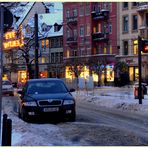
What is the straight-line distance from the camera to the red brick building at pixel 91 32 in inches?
2982

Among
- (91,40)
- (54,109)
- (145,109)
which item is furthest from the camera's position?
(91,40)

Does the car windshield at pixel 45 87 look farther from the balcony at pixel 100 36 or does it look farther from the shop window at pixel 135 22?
the balcony at pixel 100 36

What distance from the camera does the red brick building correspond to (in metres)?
75.8

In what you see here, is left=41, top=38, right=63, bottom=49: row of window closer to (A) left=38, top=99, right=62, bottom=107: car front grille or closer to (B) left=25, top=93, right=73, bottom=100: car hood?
(B) left=25, top=93, right=73, bottom=100: car hood

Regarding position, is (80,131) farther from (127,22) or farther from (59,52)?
(59,52)

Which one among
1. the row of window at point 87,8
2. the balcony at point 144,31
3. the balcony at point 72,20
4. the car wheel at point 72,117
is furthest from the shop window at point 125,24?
the car wheel at point 72,117

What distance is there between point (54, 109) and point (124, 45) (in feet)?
186

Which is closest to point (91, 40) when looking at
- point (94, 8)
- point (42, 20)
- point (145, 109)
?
point (94, 8)

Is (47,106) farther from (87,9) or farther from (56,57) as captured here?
(56,57)

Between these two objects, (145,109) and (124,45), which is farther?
(124,45)

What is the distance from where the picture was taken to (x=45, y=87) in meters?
19.0

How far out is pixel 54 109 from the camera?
1759 centimetres

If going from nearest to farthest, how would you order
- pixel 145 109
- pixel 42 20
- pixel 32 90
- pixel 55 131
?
pixel 55 131 → pixel 32 90 → pixel 145 109 → pixel 42 20

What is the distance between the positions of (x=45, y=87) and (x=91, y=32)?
62.3m
